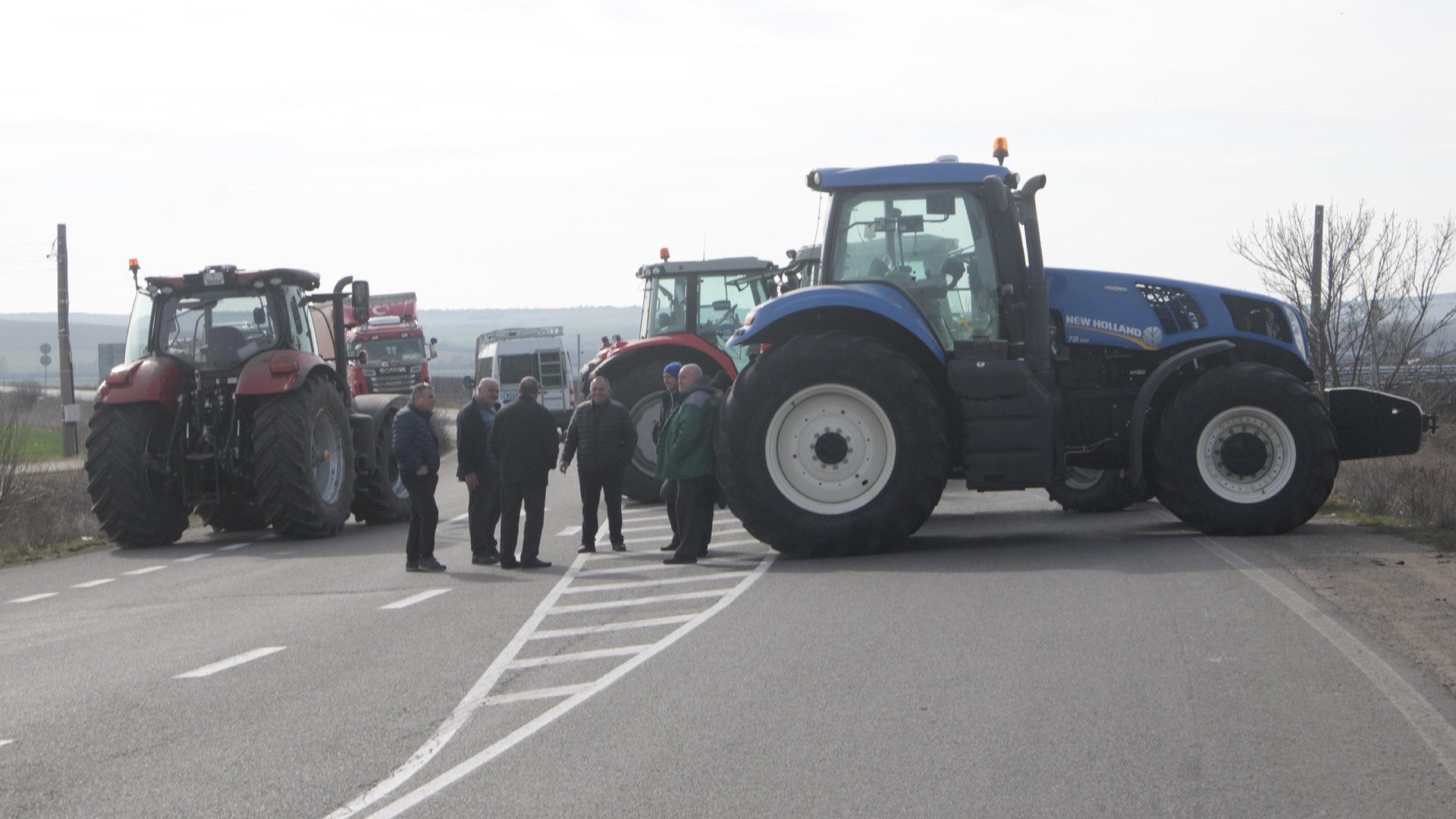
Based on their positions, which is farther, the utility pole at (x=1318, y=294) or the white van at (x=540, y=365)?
the white van at (x=540, y=365)

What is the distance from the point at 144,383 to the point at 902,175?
27.8ft

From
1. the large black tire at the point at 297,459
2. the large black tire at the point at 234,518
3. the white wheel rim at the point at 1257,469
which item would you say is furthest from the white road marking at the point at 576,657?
the large black tire at the point at 234,518

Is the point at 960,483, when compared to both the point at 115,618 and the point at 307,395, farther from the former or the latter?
the point at 115,618

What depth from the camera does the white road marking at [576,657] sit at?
9719 mm

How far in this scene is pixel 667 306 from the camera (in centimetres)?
2200

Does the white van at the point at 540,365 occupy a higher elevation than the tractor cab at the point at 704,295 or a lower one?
lower

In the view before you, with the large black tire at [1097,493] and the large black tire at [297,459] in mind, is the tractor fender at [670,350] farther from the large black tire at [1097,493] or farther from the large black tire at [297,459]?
the large black tire at [1097,493]

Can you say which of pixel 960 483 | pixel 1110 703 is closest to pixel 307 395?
pixel 960 483

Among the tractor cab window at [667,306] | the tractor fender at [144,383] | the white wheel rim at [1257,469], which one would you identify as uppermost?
the tractor cab window at [667,306]

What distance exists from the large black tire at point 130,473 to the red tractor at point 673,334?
210 inches

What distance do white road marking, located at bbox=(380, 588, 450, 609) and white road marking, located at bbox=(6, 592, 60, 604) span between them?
349 cm

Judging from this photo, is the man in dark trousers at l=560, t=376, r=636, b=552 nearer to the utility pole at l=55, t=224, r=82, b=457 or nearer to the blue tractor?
the blue tractor

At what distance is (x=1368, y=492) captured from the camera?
56.0ft

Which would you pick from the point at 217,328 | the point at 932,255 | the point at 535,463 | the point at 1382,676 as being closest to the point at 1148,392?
the point at 932,255
